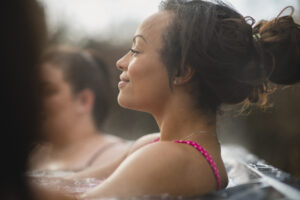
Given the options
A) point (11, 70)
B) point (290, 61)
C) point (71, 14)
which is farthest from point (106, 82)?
point (71, 14)

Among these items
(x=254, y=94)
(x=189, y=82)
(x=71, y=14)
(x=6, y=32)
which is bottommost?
(x=254, y=94)

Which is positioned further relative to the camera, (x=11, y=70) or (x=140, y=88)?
(x=11, y=70)

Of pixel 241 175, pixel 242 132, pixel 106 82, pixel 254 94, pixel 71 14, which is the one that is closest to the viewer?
pixel 254 94

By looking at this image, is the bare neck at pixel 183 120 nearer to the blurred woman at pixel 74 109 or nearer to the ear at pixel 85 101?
the blurred woman at pixel 74 109

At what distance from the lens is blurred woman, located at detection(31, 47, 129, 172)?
3.21 meters

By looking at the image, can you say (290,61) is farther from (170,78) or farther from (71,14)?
(71,14)

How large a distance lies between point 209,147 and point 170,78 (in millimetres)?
402

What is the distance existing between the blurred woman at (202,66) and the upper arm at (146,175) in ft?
0.57

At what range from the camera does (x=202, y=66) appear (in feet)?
5.64

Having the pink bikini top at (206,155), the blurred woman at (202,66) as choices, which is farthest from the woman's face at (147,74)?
the pink bikini top at (206,155)

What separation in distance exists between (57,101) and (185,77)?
Answer: 6.06 feet

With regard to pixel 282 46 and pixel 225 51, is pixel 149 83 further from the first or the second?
pixel 282 46

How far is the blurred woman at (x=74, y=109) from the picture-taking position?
321cm

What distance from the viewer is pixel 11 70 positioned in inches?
161
